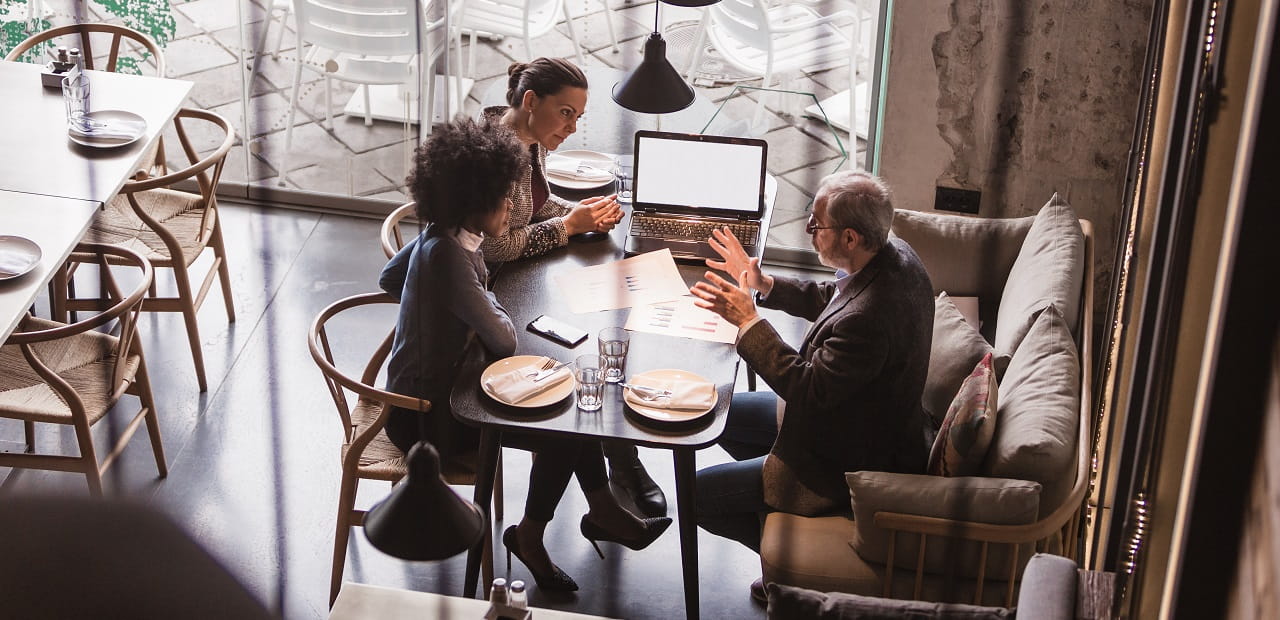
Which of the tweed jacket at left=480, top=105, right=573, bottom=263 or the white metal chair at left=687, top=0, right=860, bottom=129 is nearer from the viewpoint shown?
the tweed jacket at left=480, top=105, right=573, bottom=263

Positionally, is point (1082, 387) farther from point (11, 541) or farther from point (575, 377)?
point (11, 541)

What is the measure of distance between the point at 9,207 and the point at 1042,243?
3.18 metres

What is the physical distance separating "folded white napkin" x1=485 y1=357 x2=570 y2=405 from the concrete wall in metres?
2.10

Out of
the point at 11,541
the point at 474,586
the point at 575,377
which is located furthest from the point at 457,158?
the point at 11,541

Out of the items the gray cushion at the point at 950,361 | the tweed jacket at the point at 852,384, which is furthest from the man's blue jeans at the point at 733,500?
the gray cushion at the point at 950,361

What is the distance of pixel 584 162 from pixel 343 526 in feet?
4.97

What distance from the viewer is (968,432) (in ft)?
9.41

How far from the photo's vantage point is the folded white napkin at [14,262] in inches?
139

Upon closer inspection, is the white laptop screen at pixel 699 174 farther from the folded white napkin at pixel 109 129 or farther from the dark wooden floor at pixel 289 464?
the folded white napkin at pixel 109 129

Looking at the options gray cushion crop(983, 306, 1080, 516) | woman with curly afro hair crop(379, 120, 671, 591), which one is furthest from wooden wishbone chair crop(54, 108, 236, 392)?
gray cushion crop(983, 306, 1080, 516)

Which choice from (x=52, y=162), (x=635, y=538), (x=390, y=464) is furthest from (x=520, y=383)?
(x=52, y=162)

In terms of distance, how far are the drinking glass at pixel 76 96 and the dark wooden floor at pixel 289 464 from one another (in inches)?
33.2

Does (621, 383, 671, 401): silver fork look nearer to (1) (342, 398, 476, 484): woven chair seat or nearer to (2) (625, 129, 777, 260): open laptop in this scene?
(1) (342, 398, 476, 484): woven chair seat

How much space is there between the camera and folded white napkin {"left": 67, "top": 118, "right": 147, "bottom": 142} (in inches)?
169
